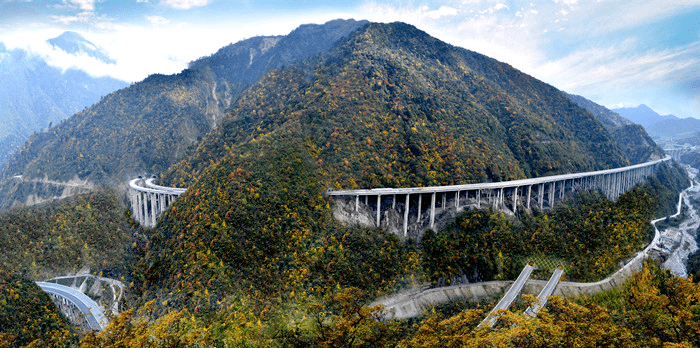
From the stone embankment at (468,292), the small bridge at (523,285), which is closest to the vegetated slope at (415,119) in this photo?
the small bridge at (523,285)

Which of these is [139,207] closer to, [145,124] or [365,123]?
[145,124]

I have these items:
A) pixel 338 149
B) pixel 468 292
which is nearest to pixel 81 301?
pixel 338 149

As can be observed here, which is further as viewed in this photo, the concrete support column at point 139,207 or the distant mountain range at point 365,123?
the concrete support column at point 139,207

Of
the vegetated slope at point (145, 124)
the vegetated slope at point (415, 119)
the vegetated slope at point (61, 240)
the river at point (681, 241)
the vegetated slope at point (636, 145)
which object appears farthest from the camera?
the vegetated slope at point (636, 145)

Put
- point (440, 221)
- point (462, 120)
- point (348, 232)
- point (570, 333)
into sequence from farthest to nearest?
point (462, 120), point (440, 221), point (348, 232), point (570, 333)

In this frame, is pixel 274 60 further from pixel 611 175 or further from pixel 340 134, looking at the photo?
pixel 611 175

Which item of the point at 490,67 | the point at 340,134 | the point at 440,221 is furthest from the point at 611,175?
the point at 340,134

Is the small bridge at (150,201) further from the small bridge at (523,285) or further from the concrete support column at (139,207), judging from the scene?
the small bridge at (523,285)
